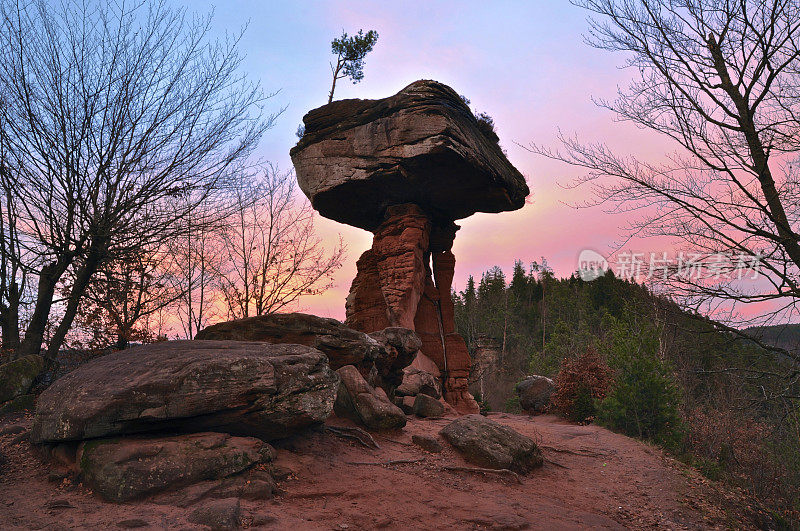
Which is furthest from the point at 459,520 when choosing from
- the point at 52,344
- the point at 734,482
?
the point at 52,344

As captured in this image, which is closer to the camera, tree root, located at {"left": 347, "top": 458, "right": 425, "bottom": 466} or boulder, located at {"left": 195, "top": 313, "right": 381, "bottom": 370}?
tree root, located at {"left": 347, "top": 458, "right": 425, "bottom": 466}

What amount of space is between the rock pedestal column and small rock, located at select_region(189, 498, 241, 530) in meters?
9.35

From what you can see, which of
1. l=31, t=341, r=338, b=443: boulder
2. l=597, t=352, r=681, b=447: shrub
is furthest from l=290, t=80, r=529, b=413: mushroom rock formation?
l=31, t=341, r=338, b=443: boulder

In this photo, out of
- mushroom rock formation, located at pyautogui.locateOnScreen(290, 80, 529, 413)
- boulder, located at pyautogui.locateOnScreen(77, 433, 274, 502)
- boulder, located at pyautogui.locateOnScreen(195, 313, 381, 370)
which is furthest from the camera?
mushroom rock formation, located at pyautogui.locateOnScreen(290, 80, 529, 413)

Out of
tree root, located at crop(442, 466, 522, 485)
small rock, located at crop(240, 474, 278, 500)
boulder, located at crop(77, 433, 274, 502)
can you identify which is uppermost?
boulder, located at crop(77, 433, 274, 502)

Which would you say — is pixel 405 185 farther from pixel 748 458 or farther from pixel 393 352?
pixel 748 458

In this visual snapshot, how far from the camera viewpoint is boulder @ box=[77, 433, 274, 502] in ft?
13.8

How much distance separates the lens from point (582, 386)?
14.2 meters

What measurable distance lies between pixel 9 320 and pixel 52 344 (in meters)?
1.06

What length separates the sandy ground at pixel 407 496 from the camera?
13.2ft

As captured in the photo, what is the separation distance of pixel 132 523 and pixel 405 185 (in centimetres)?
1109

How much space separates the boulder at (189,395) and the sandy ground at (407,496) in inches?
21.3

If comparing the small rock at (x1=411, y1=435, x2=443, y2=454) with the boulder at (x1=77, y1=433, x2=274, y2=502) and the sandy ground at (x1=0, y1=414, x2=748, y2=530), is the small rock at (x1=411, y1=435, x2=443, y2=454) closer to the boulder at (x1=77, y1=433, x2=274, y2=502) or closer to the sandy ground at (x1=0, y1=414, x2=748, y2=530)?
the sandy ground at (x1=0, y1=414, x2=748, y2=530)

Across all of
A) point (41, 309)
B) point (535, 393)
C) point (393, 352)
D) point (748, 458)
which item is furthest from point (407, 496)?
point (535, 393)
